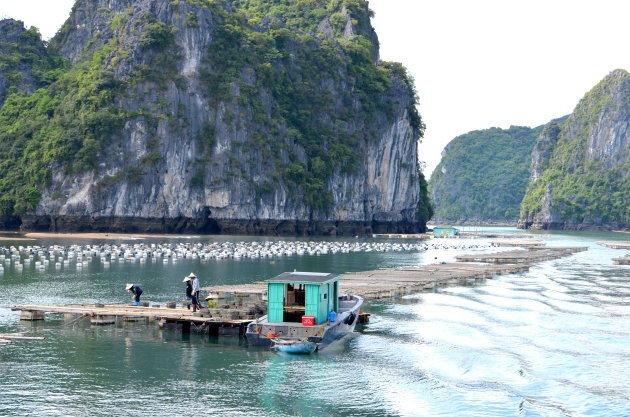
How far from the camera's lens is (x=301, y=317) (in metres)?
31.6

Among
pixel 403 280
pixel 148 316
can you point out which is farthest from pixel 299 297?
pixel 403 280

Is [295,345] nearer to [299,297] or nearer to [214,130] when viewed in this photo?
[299,297]

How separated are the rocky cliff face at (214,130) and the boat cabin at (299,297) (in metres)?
88.2

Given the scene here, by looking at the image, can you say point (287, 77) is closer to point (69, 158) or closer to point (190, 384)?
point (69, 158)

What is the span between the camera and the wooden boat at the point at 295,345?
1150 inches

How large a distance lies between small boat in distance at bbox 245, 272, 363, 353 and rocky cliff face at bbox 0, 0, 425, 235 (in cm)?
8821

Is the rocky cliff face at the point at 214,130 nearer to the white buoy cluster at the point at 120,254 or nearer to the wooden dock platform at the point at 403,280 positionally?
the white buoy cluster at the point at 120,254

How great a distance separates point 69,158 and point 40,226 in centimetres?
1120

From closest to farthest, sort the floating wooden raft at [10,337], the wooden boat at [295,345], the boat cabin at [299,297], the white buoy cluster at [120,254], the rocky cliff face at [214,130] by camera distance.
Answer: the wooden boat at [295,345] < the floating wooden raft at [10,337] < the boat cabin at [299,297] < the white buoy cluster at [120,254] < the rocky cliff face at [214,130]

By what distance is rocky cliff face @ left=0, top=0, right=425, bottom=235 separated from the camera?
117 meters

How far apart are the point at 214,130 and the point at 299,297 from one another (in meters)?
95.1

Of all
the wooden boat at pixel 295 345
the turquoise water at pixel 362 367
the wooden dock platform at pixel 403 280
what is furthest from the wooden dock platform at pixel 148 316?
the wooden dock platform at pixel 403 280

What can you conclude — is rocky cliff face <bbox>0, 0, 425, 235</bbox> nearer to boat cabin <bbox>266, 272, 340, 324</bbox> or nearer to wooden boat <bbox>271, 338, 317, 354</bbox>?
boat cabin <bbox>266, 272, 340, 324</bbox>

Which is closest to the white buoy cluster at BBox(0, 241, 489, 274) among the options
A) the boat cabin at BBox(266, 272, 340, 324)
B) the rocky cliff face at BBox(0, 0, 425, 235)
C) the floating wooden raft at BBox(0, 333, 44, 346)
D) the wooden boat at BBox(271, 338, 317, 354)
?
the floating wooden raft at BBox(0, 333, 44, 346)
